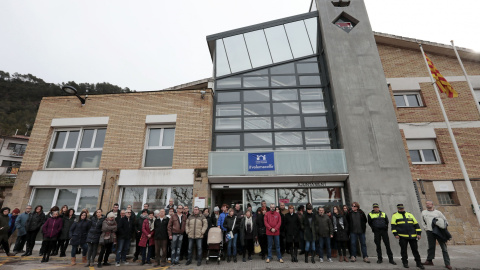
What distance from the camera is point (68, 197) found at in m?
9.74

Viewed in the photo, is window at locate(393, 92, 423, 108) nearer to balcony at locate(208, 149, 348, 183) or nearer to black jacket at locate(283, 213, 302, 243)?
balcony at locate(208, 149, 348, 183)

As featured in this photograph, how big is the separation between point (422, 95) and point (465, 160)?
3.51 m

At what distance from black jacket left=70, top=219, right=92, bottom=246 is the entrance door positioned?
4.40 metres

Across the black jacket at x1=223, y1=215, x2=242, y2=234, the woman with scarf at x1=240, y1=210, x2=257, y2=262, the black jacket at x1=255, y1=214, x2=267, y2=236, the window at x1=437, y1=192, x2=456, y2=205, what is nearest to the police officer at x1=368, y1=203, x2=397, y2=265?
the black jacket at x1=255, y1=214, x2=267, y2=236

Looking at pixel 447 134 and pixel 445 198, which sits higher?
pixel 447 134

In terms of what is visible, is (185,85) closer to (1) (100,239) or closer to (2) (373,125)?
(1) (100,239)

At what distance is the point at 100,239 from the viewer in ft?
21.6

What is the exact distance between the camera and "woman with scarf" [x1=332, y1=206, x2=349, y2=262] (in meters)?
6.95

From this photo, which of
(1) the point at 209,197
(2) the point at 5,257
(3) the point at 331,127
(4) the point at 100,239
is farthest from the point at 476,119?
(2) the point at 5,257

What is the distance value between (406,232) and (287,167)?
13.5ft

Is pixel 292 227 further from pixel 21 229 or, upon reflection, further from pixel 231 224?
pixel 21 229

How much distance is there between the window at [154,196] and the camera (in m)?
9.31

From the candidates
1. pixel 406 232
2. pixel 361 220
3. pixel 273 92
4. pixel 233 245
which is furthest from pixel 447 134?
pixel 233 245

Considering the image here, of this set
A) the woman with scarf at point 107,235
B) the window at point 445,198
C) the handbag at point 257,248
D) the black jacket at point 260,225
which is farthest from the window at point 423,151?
the woman with scarf at point 107,235
